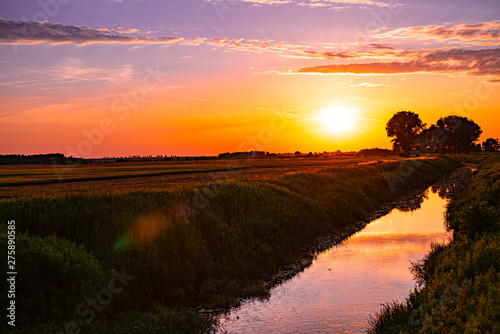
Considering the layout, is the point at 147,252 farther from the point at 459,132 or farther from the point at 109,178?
the point at 459,132

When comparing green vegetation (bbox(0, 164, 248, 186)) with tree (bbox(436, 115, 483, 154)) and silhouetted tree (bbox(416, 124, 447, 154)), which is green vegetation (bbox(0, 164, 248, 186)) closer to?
silhouetted tree (bbox(416, 124, 447, 154))

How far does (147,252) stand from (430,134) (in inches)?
6855

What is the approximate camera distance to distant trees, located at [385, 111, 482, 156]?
5782 inches

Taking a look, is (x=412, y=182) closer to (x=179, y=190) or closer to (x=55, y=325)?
(x=179, y=190)

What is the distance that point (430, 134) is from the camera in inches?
6629

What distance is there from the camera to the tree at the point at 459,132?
164 meters

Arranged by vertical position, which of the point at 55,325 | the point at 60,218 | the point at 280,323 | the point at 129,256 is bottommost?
the point at 280,323

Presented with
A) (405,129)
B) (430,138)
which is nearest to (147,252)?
(405,129)

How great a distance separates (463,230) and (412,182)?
41.7m

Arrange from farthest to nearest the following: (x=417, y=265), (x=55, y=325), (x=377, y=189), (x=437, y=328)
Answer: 1. (x=377, y=189)
2. (x=417, y=265)
3. (x=55, y=325)
4. (x=437, y=328)

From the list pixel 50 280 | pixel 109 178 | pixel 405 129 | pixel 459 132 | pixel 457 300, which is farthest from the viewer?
pixel 459 132

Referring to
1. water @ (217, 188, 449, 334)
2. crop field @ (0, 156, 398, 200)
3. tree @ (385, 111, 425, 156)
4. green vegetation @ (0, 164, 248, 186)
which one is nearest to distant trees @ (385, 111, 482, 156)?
tree @ (385, 111, 425, 156)

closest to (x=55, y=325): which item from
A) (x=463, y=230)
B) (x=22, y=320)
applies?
(x=22, y=320)

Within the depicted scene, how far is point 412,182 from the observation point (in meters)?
56.9
